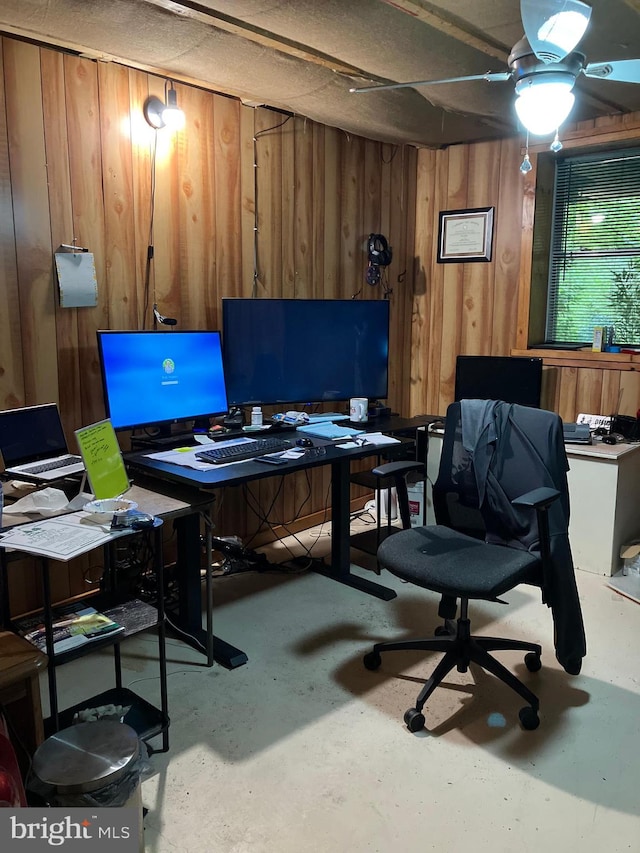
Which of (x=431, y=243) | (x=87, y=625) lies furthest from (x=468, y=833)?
(x=431, y=243)

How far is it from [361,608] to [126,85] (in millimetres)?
2530

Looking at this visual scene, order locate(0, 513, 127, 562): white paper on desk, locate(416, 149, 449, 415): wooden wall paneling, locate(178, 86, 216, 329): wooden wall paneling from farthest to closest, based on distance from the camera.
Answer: locate(416, 149, 449, 415): wooden wall paneling, locate(178, 86, 216, 329): wooden wall paneling, locate(0, 513, 127, 562): white paper on desk

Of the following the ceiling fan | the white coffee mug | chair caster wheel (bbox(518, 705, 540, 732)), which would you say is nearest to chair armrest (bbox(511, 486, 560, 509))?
chair caster wheel (bbox(518, 705, 540, 732))

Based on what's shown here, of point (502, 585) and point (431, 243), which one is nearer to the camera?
point (502, 585)

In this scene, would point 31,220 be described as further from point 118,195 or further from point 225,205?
point 225,205

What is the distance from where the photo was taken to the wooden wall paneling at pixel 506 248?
407 centimetres

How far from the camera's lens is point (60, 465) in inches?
95.3

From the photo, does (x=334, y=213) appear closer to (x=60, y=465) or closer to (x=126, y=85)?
(x=126, y=85)

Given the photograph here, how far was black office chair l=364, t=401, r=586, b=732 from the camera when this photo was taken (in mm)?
2178

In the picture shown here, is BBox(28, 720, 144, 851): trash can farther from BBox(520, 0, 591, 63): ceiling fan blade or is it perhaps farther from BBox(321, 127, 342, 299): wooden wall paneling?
BBox(321, 127, 342, 299): wooden wall paneling

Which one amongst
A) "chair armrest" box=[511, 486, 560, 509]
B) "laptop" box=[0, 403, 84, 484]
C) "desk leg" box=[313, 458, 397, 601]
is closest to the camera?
"chair armrest" box=[511, 486, 560, 509]

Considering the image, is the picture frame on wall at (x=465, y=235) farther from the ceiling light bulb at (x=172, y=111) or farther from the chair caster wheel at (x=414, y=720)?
the chair caster wheel at (x=414, y=720)

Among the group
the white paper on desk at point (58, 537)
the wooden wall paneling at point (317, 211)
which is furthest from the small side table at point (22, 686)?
the wooden wall paneling at point (317, 211)

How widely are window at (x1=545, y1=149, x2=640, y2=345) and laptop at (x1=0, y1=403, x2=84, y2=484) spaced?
10.0 ft
